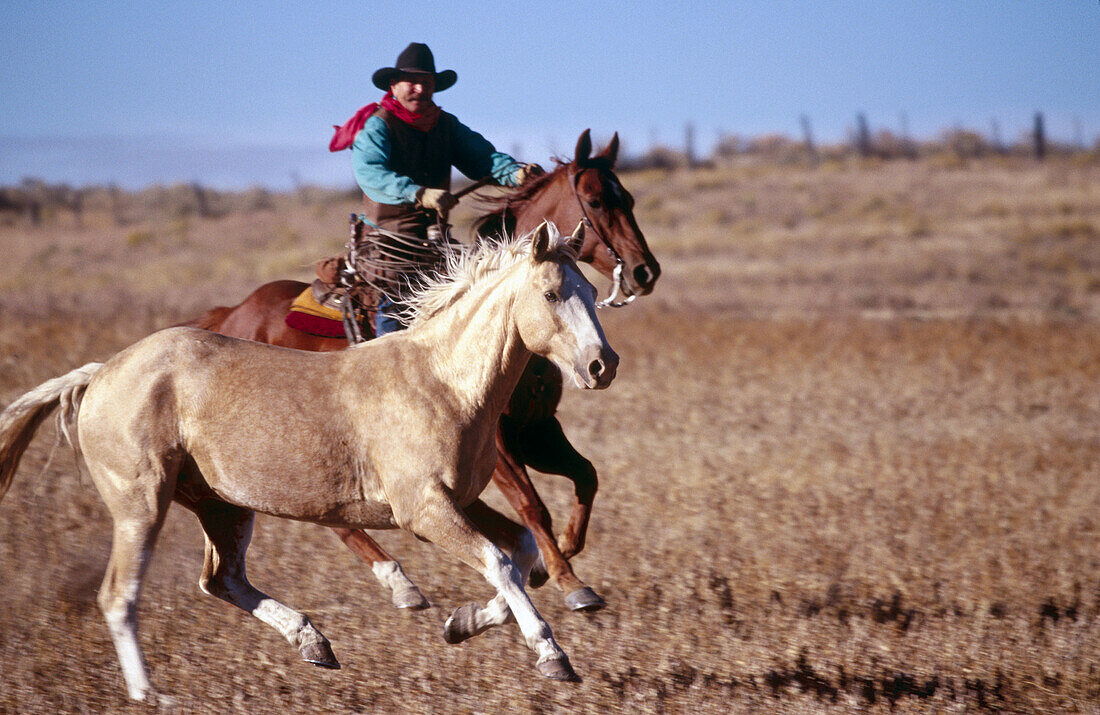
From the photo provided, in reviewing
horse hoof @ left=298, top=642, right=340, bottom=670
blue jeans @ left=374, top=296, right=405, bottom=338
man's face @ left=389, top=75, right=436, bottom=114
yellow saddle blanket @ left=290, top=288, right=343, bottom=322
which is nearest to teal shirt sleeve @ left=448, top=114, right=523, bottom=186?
man's face @ left=389, top=75, right=436, bottom=114

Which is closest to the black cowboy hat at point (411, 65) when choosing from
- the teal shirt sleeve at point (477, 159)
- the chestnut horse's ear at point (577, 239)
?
the teal shirt sleeve at point (477, 159)

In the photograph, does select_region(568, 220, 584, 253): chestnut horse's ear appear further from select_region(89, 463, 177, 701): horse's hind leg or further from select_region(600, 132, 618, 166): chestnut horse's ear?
select_region(89, 463, 177, 701): horse's hind leg

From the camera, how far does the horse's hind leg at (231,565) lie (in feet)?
14.7

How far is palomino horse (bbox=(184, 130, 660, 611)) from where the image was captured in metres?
5.38

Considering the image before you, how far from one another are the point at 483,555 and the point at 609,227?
2.28m

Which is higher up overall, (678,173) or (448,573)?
(678,173)

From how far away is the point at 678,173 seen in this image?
49.5 meters

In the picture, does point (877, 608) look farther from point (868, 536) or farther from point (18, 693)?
point (18, 693)

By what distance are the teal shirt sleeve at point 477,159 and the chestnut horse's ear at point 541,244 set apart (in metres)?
1.96

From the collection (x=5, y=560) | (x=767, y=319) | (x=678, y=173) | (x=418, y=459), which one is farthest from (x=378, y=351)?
(x=678, y=173)

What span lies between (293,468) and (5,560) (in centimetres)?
325

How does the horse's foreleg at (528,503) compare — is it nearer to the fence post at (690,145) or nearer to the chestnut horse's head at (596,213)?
the chestnut horse's head at (596,213)

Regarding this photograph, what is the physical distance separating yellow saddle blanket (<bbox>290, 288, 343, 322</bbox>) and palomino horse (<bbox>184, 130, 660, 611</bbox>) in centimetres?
13

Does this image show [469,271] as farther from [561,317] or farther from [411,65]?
[411,65]
